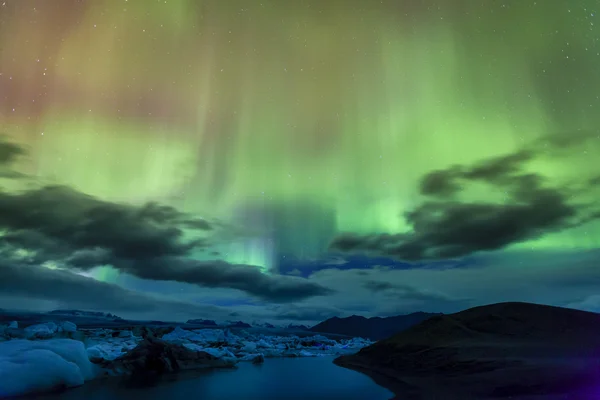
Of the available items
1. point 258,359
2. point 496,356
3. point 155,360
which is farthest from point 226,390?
point 258,359

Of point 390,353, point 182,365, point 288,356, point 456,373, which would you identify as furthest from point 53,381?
point 288,356

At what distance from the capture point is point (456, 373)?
84.4 feet

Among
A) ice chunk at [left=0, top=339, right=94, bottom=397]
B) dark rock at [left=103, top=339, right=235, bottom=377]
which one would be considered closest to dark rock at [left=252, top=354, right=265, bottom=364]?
dark rock at [left=103, top=339, right=235, bottom=377]

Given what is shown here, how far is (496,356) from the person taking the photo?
1031 inches

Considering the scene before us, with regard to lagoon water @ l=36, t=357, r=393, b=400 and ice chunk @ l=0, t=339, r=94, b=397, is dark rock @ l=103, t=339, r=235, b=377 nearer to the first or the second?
lagoon water @ l=36, t=357, r=393, b=400

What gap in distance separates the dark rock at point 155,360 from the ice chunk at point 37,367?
5.23 metres

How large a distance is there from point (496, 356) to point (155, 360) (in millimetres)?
25073

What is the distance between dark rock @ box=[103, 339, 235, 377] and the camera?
92.8 feet

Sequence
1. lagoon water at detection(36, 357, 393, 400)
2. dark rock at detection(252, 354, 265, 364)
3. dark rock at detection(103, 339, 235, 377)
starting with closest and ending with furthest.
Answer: lagoon water at detection(36, 357, 393, 400) < dark rock at detection(103, 339, 235, 377) < dark rock at detection(252, 354, 265, 364)

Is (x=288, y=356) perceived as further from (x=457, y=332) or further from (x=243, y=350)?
(x=457, y=332)

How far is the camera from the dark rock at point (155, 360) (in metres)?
28.3

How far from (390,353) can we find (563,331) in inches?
665

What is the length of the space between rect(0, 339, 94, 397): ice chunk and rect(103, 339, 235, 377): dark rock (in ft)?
17.2

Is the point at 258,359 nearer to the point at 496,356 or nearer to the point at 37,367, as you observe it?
the point at 496,356
